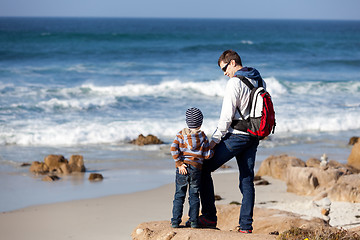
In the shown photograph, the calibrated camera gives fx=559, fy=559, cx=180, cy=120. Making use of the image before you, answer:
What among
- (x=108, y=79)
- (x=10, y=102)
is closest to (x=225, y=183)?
(x=10, y=102)

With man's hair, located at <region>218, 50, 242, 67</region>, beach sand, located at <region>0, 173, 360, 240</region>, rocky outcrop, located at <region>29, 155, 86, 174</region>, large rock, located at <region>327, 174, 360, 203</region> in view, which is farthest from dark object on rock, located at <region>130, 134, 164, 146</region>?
man's hair, located at <region>218, 50, 242, 67</region>

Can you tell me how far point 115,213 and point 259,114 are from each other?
13.1 ft

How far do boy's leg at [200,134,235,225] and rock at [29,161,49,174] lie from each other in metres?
6.15

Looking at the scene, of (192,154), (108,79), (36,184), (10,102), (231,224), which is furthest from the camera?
(108,79)

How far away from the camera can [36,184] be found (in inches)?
399

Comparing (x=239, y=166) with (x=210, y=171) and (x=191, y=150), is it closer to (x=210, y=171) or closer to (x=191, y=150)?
(x=210, y=171)

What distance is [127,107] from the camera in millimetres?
19734

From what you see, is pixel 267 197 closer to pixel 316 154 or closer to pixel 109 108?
pixel 316 154

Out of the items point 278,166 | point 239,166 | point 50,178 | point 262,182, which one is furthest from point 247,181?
point 50,178

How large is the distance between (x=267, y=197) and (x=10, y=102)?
1263 centimetres

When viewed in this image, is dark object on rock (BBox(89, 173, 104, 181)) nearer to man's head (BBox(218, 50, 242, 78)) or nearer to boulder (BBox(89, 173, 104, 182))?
boulder (BBox(89, 173, 104, 182))

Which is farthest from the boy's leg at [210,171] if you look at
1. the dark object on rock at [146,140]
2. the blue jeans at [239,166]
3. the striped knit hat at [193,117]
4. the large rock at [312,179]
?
the dark object on rock at [146,140]

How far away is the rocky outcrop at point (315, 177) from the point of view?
821cm

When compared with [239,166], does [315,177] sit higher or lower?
lower
